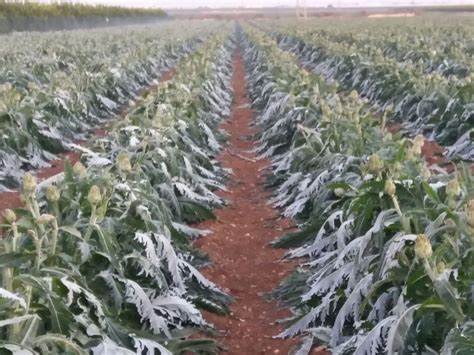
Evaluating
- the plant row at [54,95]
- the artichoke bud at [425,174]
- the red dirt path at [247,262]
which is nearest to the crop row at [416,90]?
the red dirt path at [247,262]

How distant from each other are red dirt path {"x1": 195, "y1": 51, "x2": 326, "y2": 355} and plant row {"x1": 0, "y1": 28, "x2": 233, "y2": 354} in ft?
0.55

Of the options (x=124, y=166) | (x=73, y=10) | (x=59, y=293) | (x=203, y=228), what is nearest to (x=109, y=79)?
(x=203, y=228)

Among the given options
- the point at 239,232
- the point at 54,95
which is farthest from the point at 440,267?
the point at 54,95

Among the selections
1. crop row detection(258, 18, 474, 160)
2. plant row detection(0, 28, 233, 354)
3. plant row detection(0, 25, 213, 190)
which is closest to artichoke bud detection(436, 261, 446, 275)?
plant row detection(0, 28, 233, 354)

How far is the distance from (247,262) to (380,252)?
7.01 ft

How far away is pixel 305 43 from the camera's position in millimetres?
24453

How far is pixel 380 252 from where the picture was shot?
367 centimetres

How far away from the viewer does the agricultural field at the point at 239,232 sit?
10.1 ft

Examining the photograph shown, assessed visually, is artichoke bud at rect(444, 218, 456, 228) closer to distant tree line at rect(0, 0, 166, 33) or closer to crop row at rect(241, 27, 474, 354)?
crop row at rect(241, 27, 474, 354)

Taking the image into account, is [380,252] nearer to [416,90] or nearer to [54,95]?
[54,95]

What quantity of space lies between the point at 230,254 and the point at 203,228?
0.43 metres

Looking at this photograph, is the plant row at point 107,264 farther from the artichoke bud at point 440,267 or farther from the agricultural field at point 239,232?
the artichoke bud at point 440,267

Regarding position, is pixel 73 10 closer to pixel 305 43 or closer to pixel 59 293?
pixel 305 43

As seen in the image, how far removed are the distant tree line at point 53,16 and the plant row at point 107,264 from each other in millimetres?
29462
